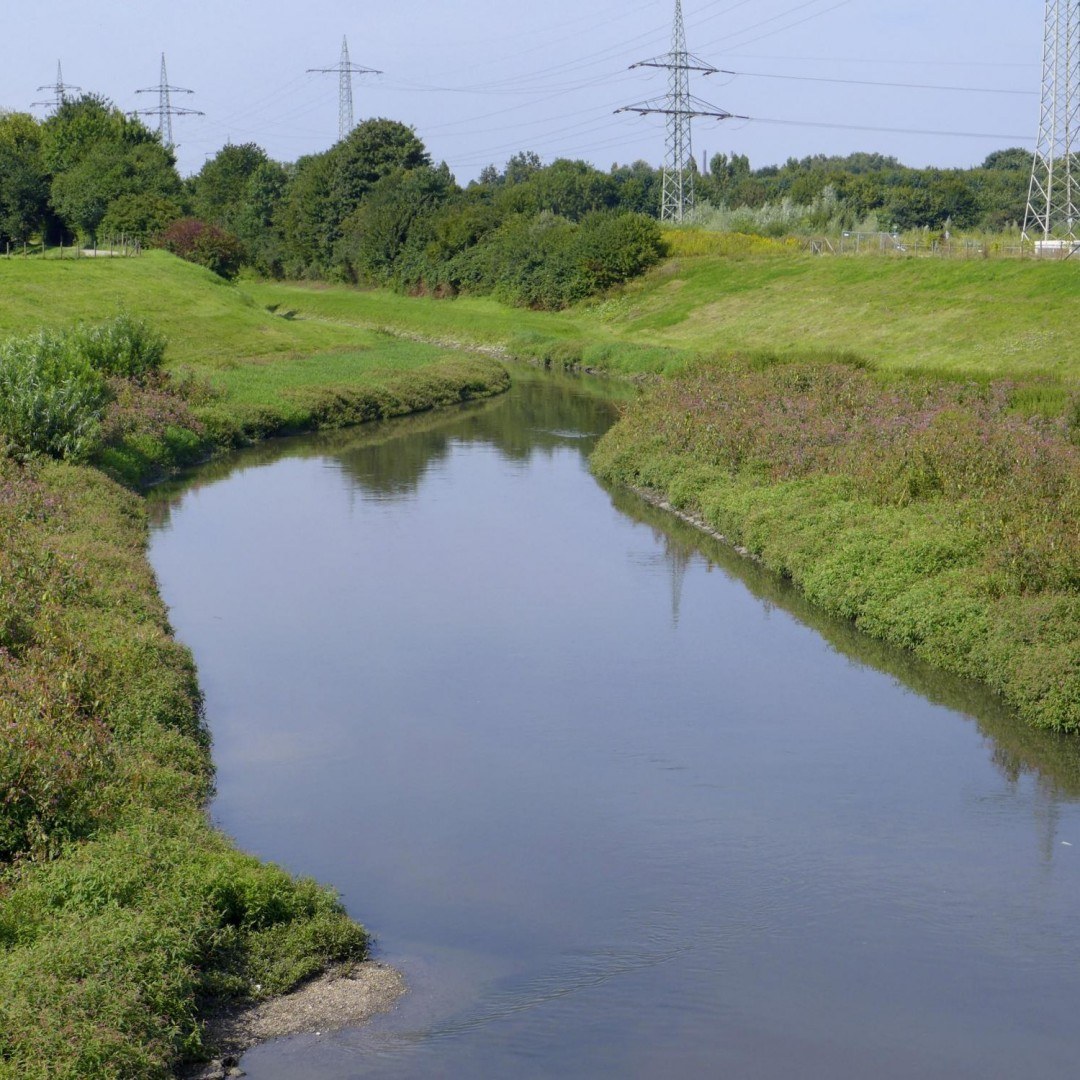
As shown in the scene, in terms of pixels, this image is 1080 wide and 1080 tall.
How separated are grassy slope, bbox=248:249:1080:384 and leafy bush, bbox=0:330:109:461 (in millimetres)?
19730

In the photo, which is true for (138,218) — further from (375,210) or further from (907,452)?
(907,452)

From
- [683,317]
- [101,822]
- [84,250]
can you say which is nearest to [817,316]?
[683,317]

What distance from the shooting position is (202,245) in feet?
248

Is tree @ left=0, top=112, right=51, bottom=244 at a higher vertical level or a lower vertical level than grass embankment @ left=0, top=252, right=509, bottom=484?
higher

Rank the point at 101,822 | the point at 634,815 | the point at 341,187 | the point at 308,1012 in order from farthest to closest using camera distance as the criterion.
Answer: the point at 341,187, the point at 634,815, the point at 101,822, the point at 308,1012

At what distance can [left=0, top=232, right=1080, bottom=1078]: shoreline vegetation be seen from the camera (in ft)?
32.0

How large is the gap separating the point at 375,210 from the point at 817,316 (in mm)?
41714

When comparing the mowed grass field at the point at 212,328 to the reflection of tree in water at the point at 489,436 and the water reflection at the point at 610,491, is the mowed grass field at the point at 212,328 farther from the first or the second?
the reflection of tree in water at the point at 489,436

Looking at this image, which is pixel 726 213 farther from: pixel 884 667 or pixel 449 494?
pixel 884 667

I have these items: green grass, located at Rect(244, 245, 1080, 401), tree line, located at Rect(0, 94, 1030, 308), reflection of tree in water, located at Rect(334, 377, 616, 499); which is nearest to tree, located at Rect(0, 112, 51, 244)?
tree line, located at Rect(0, 94, 1030, 308)

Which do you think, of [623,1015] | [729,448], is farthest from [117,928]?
[729,448]

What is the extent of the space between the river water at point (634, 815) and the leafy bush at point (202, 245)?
54.4 m

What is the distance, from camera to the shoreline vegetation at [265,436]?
9758 millimetres

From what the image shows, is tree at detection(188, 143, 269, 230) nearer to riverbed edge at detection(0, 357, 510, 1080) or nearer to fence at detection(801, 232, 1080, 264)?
fence at detection(801, 232, 1080, 264)
